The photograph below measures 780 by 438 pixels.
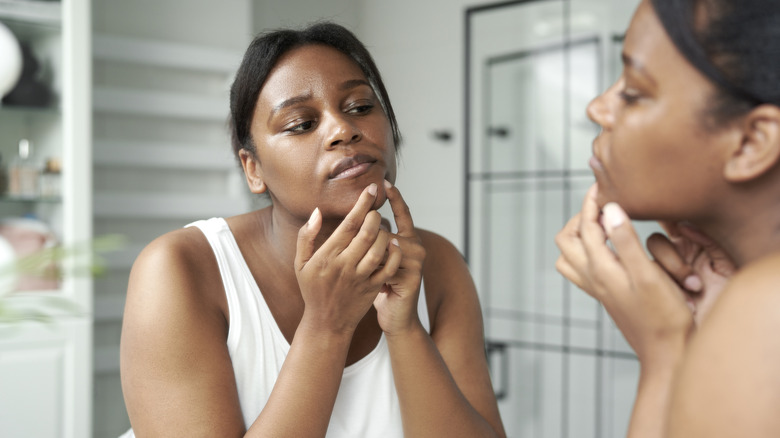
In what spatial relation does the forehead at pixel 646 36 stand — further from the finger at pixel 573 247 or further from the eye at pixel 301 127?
the eye at pixel 301 127

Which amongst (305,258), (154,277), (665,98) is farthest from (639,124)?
(154,277)

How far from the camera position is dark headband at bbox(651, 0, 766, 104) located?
55cm

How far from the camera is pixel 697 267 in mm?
719

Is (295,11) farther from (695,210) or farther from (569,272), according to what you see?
Result: (695,210)

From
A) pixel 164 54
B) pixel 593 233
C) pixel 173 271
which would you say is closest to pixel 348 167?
pixel 173 271

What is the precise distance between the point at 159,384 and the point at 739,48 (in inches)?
31.8

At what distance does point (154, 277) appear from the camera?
101 centimetres

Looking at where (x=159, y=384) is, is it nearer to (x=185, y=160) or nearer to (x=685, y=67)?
(x=685, y=67)

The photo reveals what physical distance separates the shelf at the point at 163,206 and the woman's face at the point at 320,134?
184 cm

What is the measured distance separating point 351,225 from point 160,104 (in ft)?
7.01

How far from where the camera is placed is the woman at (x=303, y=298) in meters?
0.94

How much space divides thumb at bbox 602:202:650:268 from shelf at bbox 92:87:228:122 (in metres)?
2.44

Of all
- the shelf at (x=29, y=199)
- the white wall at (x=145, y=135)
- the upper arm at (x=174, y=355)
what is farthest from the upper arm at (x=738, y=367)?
the white wall at (x=145, y=135)

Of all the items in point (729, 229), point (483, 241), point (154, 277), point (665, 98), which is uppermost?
point (665, 98)
